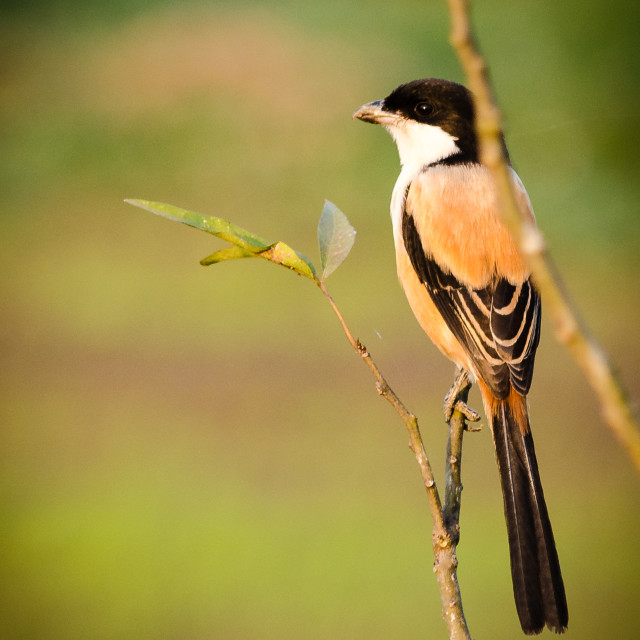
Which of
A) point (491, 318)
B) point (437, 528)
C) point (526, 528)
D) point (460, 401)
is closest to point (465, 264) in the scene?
point (491, 318)

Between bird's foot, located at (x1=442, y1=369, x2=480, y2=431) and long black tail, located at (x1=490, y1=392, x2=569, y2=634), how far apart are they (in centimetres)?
5

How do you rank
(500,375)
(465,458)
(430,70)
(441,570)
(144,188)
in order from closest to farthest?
(441,570)
(500,375)
(465,458)
(430,70)
(144,188)

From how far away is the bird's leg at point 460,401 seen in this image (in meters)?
0.89

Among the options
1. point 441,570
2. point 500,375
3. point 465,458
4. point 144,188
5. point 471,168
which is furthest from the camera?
point 144,188

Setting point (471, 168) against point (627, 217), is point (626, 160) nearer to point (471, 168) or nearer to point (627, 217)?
point (627, 217)

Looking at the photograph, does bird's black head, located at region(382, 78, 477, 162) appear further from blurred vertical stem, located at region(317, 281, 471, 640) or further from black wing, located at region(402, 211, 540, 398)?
blurred vertical stem, located at region(317, 281, 471, 640)

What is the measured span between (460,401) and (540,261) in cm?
65

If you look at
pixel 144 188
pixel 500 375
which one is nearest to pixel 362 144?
pixel 144 188

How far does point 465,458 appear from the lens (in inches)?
94.7

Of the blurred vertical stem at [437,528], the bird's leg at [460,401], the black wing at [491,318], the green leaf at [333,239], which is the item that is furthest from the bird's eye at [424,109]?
the blurred vertical stem at [437,528]

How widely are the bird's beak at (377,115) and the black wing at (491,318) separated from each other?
0.59 feet

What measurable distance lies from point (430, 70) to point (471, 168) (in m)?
1.91

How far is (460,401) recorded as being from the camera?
91 centimetres

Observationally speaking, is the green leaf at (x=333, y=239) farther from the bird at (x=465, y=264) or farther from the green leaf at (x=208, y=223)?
the bird at (x=465, y=264)
